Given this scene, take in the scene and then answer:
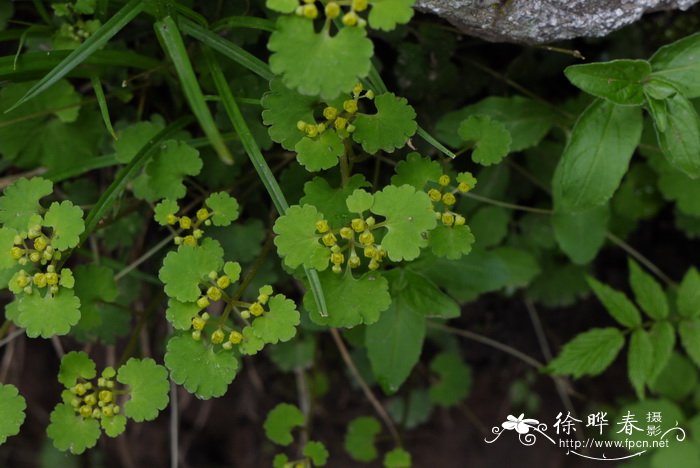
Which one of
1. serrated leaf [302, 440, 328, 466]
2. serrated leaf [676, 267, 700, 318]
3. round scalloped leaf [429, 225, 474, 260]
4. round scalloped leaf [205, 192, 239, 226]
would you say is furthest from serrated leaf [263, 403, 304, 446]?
serrated leaf [676, 267, 700, 318]

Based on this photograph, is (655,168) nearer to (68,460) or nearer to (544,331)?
(544,331)

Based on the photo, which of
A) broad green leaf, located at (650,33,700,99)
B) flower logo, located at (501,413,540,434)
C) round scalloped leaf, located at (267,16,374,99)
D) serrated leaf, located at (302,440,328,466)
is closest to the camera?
round scalloped leaf, located at (267,16,374,99)

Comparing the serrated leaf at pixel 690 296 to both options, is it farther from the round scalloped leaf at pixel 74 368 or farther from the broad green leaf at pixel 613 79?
the round scalloped leaf at pixel 74 368

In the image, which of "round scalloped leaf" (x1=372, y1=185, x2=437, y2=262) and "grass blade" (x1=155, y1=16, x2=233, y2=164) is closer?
"grass blade" (x1=155, y1=16, x2=233, y2=164)

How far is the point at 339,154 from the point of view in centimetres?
137

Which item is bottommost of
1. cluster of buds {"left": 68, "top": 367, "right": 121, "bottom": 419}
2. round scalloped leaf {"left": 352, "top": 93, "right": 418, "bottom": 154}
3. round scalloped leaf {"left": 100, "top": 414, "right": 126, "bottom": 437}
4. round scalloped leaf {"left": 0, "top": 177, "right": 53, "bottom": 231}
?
round scalloped leaf {"left": 100, "top": 414, "right": 126, "bottom": 437}

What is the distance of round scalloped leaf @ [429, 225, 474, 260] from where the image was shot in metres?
1.42

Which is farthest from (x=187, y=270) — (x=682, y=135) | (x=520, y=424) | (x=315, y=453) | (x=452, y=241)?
(x=520, y=424)

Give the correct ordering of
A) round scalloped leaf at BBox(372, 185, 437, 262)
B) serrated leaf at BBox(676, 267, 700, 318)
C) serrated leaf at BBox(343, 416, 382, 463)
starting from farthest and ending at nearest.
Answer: serrated leaf at BBox(343, 416, 382, 463) → serrated leaf at BBox(676, 267, 700, 318) → round scalloped leaf at BBox(372, 185, 437, 262)

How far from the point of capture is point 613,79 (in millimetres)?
1520

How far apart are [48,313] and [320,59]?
0.75 metres

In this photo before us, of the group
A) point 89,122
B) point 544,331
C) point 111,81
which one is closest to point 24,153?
point 89,122

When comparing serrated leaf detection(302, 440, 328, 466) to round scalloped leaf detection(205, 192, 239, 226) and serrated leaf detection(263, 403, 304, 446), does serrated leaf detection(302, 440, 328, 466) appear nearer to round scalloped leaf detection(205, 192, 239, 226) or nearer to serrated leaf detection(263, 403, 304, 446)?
serrated leaf detection(263, 403, 304, 446)

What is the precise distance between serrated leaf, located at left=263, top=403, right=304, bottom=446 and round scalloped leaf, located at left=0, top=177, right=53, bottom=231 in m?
0.87
